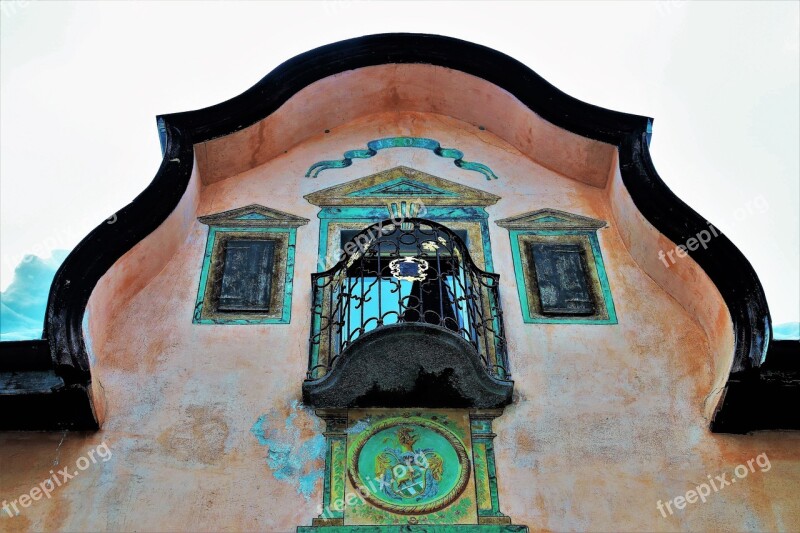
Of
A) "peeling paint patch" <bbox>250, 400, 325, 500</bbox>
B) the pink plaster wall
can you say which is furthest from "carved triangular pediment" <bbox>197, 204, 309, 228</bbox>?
"peeling paint patch" <bbox>250, 400, 325, 500</bbox>

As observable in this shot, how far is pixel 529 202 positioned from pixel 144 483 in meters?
4.81

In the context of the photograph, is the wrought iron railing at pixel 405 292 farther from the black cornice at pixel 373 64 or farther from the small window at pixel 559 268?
the black cornice at pixel 373 64

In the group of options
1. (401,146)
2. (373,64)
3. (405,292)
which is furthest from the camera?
(373,64)

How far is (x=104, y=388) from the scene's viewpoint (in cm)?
798

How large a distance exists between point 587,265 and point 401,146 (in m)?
2.65

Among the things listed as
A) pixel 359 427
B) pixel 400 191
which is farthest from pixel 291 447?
pixel 400 191

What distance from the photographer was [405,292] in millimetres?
9289

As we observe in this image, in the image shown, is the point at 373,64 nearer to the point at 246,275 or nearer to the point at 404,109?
the point at 404,109

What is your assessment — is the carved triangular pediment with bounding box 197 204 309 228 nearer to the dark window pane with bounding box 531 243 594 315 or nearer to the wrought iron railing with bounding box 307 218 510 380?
the wrought iron railing with bounding box 307 218 510 380

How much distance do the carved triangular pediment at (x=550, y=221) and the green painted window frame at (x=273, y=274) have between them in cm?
215

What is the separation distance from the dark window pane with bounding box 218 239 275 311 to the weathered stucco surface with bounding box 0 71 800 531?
0.27m

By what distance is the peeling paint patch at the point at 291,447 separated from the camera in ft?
24.2

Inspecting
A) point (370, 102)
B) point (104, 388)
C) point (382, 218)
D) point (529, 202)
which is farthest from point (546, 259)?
point (104, 388)

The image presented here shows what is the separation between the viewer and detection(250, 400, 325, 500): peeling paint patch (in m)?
7.38
